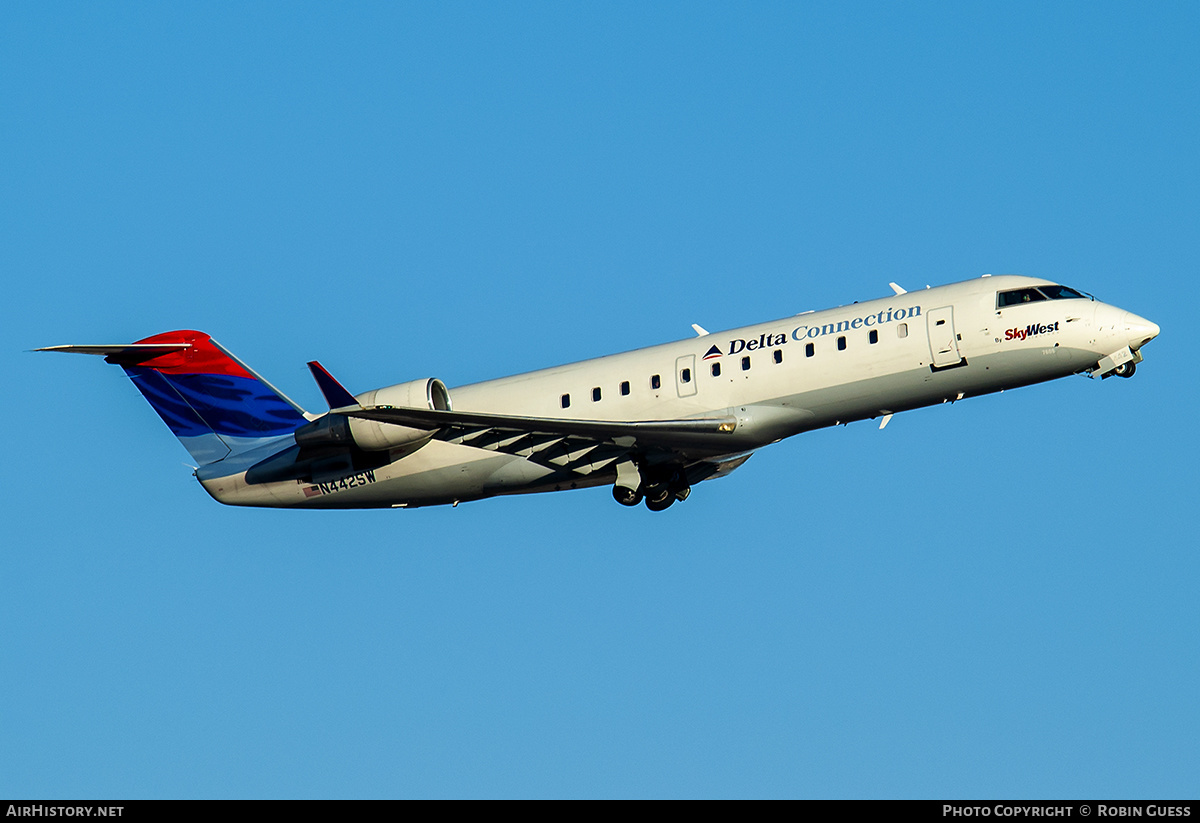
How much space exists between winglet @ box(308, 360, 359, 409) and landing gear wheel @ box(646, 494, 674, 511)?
6150 millimetres

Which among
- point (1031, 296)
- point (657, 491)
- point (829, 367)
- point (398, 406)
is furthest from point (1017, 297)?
point (398, 406)

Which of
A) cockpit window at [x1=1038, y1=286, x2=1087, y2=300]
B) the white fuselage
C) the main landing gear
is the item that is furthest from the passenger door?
the main landing gear

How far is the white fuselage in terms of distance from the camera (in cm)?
2473

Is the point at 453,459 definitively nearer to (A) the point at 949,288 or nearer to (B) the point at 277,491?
(B) the point at 277,491

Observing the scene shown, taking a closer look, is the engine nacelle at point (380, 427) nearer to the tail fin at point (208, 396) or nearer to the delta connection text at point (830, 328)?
the tail fin at point (208, 396)

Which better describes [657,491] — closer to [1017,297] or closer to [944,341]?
[944,341]
